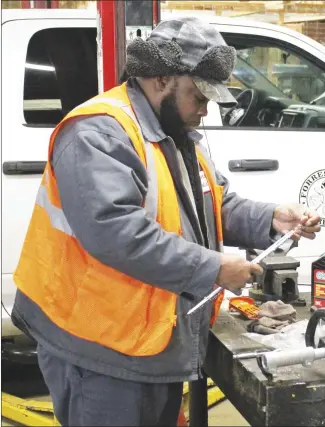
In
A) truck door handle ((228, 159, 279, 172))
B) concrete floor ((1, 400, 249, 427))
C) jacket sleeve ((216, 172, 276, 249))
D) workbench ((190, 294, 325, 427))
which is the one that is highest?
jacket sleeve ((216, 172, 276, 249))

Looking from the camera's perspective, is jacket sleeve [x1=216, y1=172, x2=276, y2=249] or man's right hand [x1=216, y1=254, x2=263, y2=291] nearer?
man's right hand [x1=216, y1=254, x2=263, y2=291]

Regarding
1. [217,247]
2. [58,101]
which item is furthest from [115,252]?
[58,101]

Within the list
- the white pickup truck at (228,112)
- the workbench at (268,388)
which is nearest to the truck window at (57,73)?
the white pickup truck at (228,112)

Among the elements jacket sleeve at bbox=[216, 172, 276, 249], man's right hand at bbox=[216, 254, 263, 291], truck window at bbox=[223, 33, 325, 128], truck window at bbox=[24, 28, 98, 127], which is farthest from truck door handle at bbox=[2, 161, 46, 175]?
man's right hand at bbox=[216, 254, 263, 291]

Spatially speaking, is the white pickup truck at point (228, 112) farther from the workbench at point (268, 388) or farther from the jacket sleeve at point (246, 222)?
the workbench at point (268, 388)

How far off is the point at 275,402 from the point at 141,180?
1.81 ft

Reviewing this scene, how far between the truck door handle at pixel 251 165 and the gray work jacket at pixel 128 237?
118 centimetres

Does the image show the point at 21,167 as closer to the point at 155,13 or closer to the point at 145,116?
the point at 155,13

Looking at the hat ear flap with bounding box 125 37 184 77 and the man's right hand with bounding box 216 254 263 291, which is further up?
the hat ear flap with bounding box 125 37 184 77

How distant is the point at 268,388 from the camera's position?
138cm

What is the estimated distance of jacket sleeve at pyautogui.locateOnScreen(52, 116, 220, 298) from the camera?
1.38m

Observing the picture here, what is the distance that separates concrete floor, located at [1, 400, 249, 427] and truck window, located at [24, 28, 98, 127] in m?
1.32

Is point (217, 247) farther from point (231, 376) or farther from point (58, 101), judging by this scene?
point (58, 101)

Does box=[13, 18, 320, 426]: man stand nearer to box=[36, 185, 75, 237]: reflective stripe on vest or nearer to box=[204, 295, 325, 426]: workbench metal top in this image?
box=[36, 185, 75, 237]: reflective stripe on vest
